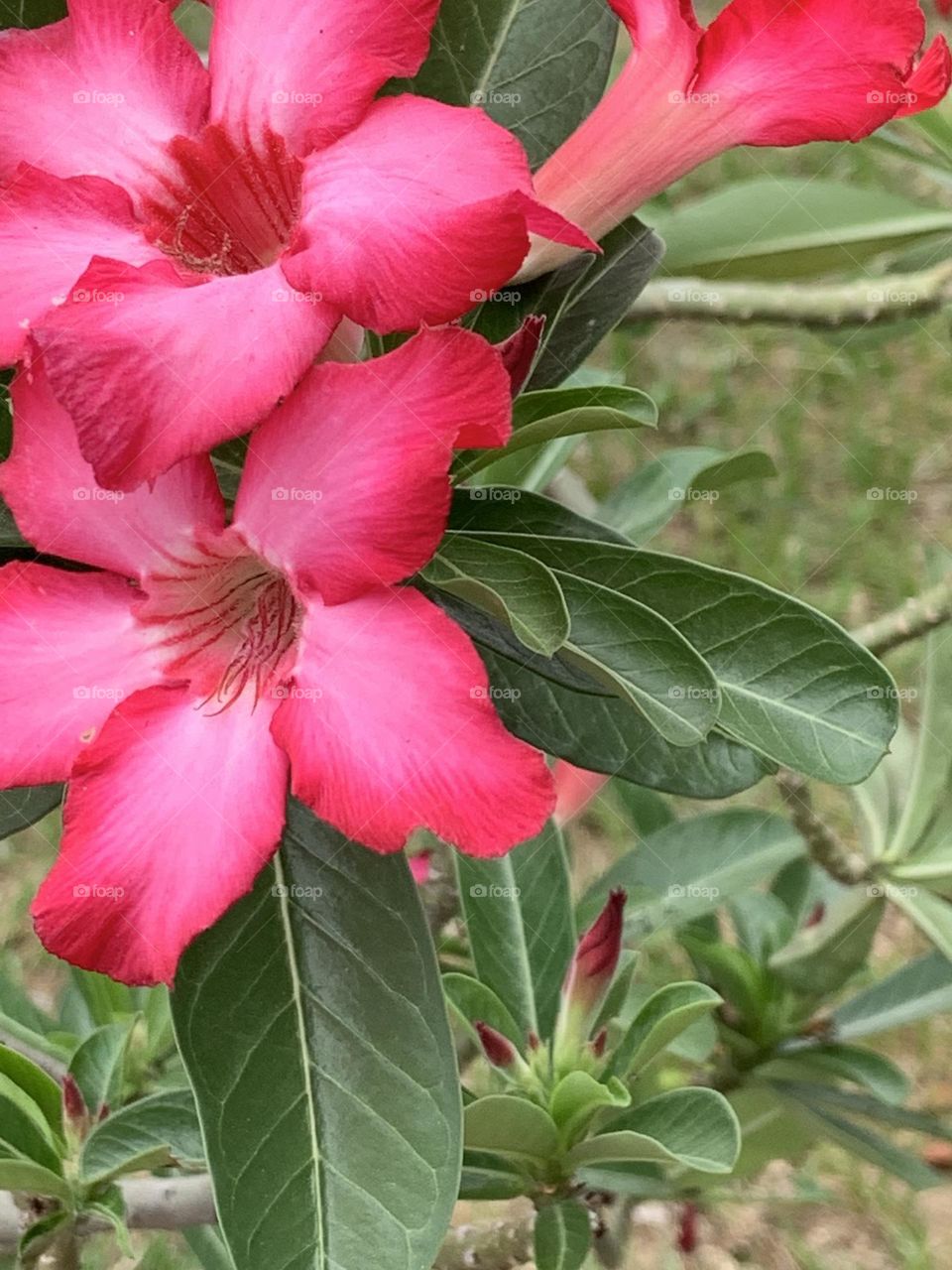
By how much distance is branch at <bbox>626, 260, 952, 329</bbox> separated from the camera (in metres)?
1.15

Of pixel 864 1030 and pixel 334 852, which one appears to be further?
pixel 864 1030

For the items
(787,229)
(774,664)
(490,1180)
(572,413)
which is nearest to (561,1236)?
(490,1180)

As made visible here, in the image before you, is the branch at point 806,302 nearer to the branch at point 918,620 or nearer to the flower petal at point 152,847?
the branch at point 918,620

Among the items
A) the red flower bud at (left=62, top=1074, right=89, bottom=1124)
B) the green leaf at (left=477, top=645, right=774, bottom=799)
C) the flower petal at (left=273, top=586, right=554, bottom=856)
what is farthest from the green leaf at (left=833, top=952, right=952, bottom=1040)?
the flower petal at (left=273, top=586, right=554, bottom=856)

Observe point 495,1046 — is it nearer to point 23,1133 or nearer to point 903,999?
point 23,1133

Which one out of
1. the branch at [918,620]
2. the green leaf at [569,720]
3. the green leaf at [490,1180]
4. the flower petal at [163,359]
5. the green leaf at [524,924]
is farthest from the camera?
the branch at [918,620]

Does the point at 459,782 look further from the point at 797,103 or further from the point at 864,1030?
the point at 864,1030

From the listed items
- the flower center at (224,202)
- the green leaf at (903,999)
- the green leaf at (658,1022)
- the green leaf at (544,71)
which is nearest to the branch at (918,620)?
the green leaf at (903,999)

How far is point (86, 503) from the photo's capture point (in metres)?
0.55

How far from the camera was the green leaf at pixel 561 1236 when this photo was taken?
0.76 m

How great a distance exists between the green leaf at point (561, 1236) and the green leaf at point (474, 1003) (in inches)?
4.0

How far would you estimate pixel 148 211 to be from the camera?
1.80ft

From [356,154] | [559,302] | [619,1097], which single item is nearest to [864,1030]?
[619,1097]

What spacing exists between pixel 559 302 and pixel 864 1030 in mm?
773
